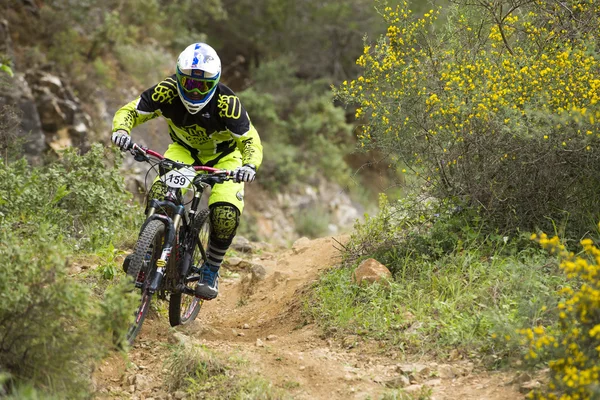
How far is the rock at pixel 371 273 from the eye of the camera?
6234mm

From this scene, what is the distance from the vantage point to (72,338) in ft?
13.6

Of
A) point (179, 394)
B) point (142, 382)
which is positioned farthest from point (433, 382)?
point (142, 382)

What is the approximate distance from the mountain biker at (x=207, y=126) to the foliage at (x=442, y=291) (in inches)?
42.2

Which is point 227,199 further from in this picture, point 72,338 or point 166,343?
point 72,338

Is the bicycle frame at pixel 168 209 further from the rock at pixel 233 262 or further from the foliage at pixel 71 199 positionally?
the rock at pixel 233 262

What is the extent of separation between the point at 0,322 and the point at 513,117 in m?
4.22

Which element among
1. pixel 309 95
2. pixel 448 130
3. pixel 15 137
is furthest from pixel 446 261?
pixel 309 95

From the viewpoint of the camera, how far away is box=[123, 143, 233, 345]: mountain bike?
16.6 ft

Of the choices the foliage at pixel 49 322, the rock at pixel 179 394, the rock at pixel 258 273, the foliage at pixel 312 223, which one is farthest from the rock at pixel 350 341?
the foliage at pixel 312 223

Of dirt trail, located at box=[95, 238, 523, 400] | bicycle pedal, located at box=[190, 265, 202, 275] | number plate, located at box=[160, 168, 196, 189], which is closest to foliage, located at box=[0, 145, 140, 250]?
dirt trail, located at box=[95, 238, 523, 400]

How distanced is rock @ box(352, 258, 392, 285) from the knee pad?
3.86 ft

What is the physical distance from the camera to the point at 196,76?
562cm

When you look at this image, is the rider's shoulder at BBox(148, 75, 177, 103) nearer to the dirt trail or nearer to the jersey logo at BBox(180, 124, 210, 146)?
the jersey logo at BBox(180, 124, 210, 146)

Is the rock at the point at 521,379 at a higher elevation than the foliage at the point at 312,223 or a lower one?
lower
